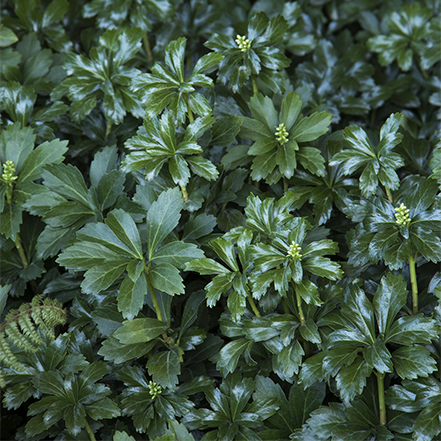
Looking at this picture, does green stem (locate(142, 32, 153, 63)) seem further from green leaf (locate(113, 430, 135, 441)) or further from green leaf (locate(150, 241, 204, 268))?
green leaf (locate(113, 430, 135, 441))

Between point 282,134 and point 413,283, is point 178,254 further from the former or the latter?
point 413,283

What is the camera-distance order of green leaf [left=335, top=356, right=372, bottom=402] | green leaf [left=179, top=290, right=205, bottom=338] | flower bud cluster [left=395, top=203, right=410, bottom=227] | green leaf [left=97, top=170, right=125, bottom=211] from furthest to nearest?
1. green leaf [left=97, top=170, right=125, bottom=211]
2. green leaf [left=179, top=290, right=205, bottom=338]
3. flower bud cluster [left=395, top=203, right=410, bottom=227]
4. green leaf [left=335, top=356, right=372, bottom=402]

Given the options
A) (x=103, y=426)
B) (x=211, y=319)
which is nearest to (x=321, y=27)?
(x=211, y=319)

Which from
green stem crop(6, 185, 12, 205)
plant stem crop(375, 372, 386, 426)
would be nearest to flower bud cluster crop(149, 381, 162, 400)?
plant stem crop(375, 372, 386, 426)

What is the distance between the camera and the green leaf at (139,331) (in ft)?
4.29

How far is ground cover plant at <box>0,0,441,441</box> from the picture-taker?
4.20ft

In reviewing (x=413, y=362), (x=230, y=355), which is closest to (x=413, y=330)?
(x=413, y=362)

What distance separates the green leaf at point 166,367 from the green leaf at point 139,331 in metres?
0.07

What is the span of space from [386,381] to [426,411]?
155 millimetres

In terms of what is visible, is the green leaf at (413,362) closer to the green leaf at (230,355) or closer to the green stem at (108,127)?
the green leaf at (230,355)

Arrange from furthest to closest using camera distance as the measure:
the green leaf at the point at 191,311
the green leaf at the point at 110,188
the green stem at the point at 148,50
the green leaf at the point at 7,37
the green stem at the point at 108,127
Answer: the green stem at the point at 148,50 < the green leaf at the point at 7,37 < the green stem at the point at 108,127 < the green leaf at the point at 110,188 < the green leaf at the point at 191,311

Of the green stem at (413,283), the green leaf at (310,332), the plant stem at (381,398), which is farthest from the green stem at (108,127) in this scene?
the plant stem at (381,398)

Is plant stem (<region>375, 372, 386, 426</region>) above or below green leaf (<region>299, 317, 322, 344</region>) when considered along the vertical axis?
below

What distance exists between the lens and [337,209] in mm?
1744
